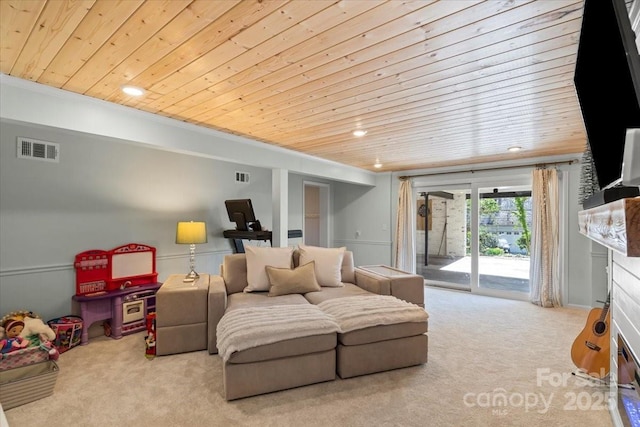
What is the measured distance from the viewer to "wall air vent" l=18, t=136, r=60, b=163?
300cm

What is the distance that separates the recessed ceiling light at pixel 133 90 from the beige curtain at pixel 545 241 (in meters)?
5.23

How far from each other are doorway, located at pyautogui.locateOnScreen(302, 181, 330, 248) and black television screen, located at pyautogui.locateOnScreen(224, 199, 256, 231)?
8.93 ft

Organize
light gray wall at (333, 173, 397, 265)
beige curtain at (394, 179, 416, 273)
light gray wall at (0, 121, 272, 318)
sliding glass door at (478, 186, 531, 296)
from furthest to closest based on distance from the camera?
light gray wall at (333, 173, 397, 265) < beige curtain at (394, 179, 416, 273) < sliding glass door at (478, 186, 531, 296) < light gray wall at (0, 121, 272, 318)

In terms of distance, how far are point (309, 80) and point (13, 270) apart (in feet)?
11.0

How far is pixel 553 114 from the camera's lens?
2.79m

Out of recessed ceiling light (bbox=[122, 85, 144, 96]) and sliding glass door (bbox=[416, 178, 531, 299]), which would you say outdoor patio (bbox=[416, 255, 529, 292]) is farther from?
recessed ceiling light (bbox=[122, 85, 144, 96])

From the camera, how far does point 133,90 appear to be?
2.36 metres

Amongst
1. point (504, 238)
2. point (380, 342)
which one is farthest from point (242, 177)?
point (504, 238)

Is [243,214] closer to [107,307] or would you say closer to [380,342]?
[107,307]

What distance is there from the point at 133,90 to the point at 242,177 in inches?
112

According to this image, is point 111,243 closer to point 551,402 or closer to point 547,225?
point 551,402

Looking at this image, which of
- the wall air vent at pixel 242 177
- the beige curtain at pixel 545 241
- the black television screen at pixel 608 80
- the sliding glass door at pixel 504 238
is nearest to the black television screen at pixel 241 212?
the wall air vent at pixel 242 177

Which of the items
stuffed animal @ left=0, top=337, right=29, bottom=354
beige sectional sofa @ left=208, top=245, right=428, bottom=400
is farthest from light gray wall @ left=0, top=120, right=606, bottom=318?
beige sectional sofa @ left=208, top=245, right=428, bottom=400

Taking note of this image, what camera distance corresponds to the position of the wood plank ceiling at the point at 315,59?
4.78ft
